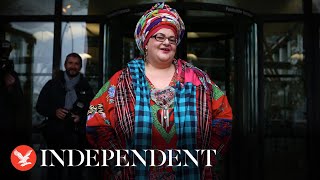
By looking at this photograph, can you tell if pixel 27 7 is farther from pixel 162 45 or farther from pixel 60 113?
pixel 162 45

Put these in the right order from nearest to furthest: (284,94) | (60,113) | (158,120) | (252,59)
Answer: (158,120) → (60,113) → (252,59) → (284,94)

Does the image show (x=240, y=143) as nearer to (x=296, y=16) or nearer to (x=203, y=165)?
(x=296, y=16)

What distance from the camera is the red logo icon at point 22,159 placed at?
4.33m

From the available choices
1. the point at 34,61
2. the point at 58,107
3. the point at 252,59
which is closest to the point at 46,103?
the point at 58,107

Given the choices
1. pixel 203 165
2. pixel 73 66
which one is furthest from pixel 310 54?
pixel 203 165

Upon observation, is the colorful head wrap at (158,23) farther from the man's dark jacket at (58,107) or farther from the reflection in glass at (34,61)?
the reflection in glass at (34,61)

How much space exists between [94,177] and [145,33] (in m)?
2.98

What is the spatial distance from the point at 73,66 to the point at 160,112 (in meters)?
2.99

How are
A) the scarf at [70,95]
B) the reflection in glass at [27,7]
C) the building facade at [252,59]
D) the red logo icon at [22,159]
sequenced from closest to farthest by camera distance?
the red logo icon at [22,159] → the scarf at [70,95] → the building facade at [252,59] → the reflection in glass at [27,7]

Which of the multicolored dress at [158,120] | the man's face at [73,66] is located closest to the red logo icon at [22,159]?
the man's face at [73,66]

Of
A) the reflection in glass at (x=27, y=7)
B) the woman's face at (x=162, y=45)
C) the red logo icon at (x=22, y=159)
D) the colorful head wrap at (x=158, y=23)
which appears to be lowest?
the red logo icon at (x=22, y=159)

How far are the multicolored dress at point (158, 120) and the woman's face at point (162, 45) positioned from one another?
0.11m

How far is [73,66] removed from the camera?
5.05m

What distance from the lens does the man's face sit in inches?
197
